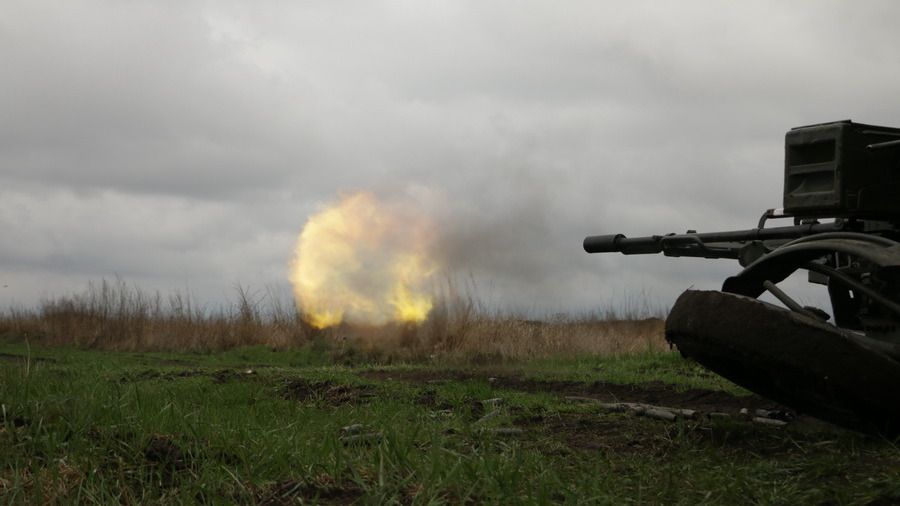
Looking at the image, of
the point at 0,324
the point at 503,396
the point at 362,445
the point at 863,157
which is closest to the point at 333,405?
the point at 503,396

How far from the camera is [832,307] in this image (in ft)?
24.7

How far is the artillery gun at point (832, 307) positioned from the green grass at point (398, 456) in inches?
15.1

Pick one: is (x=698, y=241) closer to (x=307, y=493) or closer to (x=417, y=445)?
(x=417, y=445)

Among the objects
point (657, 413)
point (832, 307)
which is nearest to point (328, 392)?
point (657, 413)

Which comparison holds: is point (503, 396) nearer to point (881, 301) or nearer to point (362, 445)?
point (362, 445)

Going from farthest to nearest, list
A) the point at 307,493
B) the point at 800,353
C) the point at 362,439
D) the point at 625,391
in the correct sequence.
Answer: the point at 625,391, the point at 362,439, the point at 800,353, the point at 307,493

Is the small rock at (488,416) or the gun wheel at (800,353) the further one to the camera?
the small rock at (488,416)

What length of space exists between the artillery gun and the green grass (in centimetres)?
38

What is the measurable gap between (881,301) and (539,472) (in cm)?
234

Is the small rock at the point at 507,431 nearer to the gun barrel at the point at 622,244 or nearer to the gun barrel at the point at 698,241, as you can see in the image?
the gun barrel at the point at 698,241

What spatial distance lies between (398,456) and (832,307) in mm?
3990

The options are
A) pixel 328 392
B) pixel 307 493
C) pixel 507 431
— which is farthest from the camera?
pixel 328 392

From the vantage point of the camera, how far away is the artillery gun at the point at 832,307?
5742 mm

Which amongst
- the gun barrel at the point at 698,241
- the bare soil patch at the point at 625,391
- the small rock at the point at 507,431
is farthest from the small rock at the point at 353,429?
the gun barrel at the point at 698,241
